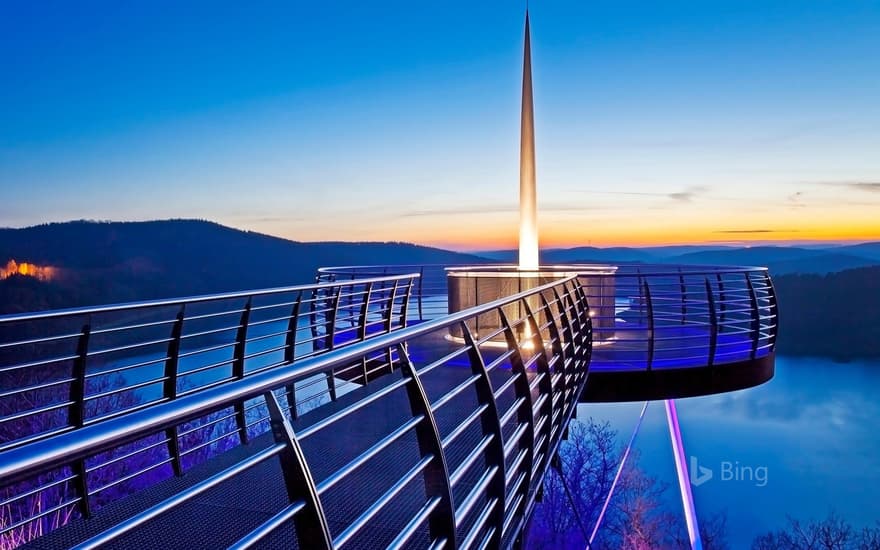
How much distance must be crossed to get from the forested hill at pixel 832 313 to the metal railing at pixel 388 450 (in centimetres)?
5333

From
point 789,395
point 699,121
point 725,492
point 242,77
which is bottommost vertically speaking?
point 725,492

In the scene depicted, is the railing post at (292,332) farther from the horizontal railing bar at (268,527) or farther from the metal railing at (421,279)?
the metal railing at (421,279)

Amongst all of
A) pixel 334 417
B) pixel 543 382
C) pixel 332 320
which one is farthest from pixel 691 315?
pixel 334 417

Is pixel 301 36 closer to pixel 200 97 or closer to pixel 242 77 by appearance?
pixel 242 77

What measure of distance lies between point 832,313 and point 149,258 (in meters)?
61.5

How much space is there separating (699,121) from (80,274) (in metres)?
34.3

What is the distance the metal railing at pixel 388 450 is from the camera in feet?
2.69

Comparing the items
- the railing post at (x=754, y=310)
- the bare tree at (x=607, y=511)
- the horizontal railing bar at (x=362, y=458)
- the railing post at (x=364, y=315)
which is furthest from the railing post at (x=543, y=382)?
the bare tree at (x=607, y=511)

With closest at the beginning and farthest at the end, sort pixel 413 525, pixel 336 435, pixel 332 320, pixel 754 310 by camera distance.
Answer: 1. pixel 413 525
2. pixel 336 435
3. pixel 332 320
4. pixel 754 310

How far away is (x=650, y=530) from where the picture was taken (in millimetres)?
34469

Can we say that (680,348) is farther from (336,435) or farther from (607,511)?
(607,511)

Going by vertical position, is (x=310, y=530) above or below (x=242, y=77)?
below

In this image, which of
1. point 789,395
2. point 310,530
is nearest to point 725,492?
point 789,395

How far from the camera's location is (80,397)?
10.8 feet
